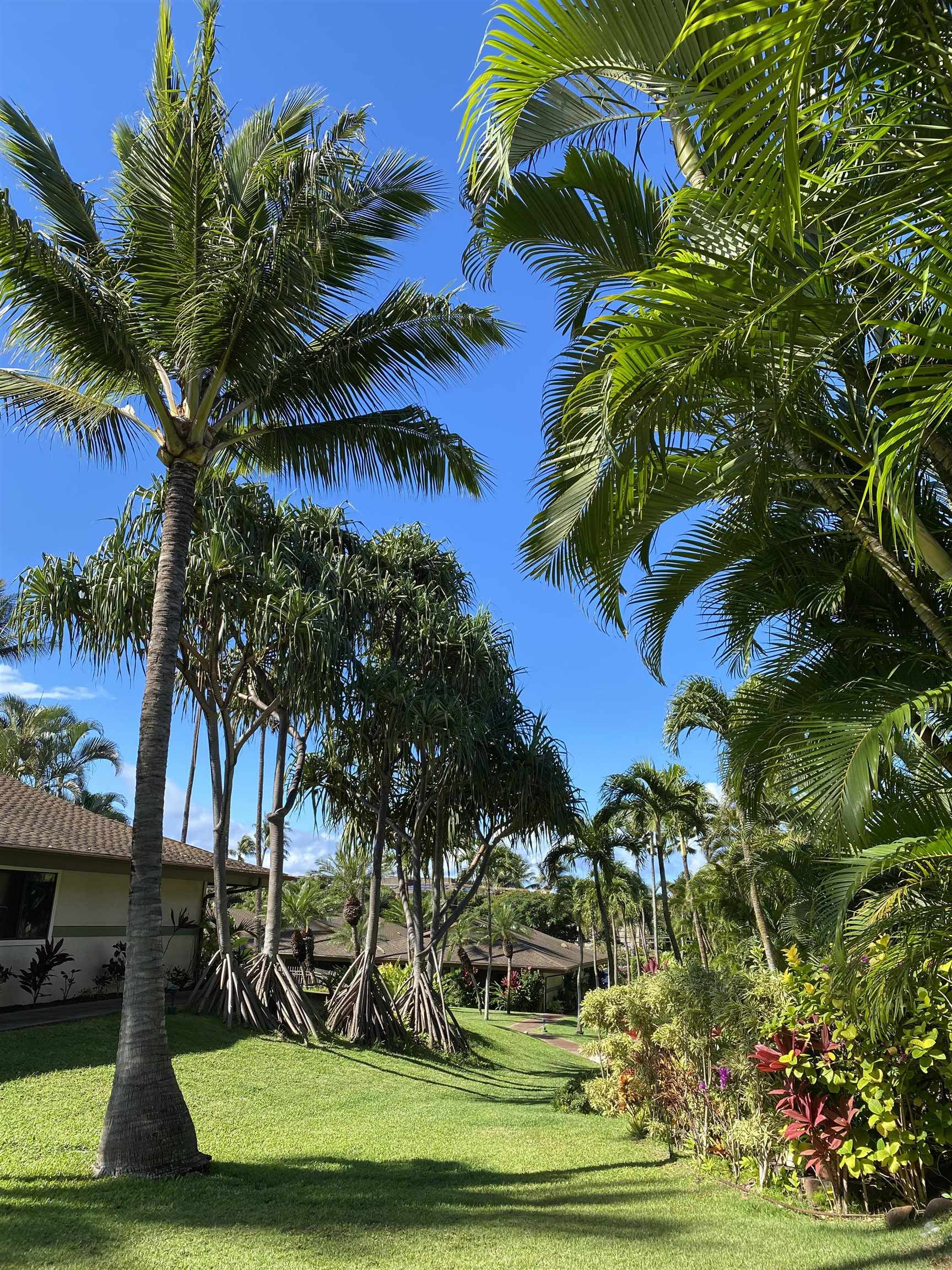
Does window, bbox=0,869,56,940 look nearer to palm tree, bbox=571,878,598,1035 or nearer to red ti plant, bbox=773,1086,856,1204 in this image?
red ti plant, bbox=773,1086,856,1204

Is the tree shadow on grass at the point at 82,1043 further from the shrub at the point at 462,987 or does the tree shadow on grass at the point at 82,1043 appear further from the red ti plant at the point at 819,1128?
the shrub at the point at 462,987

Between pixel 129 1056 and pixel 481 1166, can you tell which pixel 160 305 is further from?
pixel 481 1166

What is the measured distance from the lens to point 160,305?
25.9 feet

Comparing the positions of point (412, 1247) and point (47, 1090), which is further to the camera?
point (47, 1090)

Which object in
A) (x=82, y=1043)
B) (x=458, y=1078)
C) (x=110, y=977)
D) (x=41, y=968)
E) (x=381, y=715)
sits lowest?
(x=458, y=1078)

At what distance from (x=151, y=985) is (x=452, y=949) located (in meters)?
36.5

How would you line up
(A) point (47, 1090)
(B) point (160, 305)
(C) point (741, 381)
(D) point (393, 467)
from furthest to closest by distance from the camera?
(D) point (393, 467) < (A) point (47, 1090) < (B) point (160, 305) < (C) point (741, 381)

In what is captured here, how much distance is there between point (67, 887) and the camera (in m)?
15.7

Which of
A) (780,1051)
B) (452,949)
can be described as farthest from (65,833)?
(452,949)

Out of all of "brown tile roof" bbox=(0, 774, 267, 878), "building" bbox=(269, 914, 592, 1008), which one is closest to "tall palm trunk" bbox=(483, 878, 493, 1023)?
"building" bbox=(269, 914, 592, 1008)

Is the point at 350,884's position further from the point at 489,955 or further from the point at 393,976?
the point at 393,976

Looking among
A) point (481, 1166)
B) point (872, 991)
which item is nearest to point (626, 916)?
point (481, 1166)

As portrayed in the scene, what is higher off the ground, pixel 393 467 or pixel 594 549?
pixel 393 467

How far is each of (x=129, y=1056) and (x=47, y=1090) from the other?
325 centimetres
